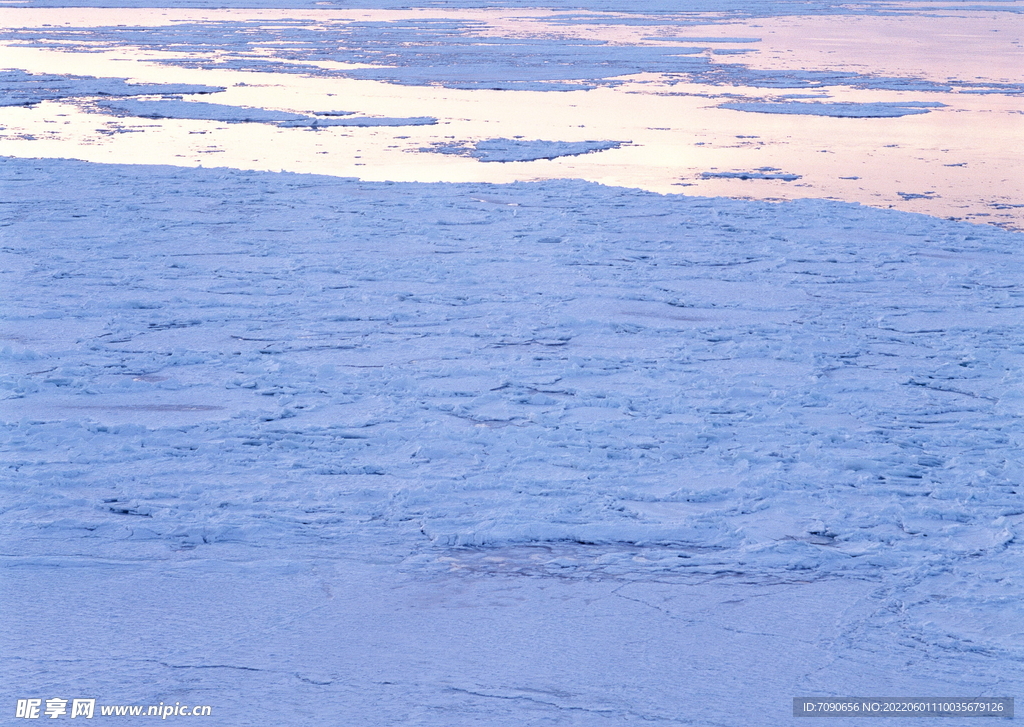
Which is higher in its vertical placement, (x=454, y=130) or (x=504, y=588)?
(x=454, y=130)

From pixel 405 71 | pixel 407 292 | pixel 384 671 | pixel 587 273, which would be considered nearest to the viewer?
pixel 384 671

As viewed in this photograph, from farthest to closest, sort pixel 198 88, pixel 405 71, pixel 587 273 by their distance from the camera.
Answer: pixel 405 71 < pixel 198 88 < pixel 587 273

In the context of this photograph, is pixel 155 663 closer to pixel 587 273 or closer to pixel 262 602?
pixel 262 602

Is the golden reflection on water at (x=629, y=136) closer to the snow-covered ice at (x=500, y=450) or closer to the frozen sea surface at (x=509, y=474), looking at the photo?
the snow-covered ice at (x=500, y=450)

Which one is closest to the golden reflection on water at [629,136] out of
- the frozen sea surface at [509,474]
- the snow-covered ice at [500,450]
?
the snow-covered ice at [500,450]

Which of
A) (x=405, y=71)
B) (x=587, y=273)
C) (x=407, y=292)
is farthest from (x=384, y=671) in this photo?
(x=405, y=71)

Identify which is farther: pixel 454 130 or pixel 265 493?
pixel 454 130
